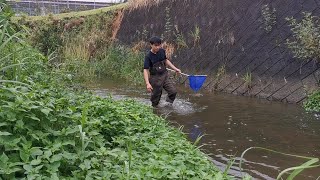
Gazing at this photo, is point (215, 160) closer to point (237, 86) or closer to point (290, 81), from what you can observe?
point (290, 81)

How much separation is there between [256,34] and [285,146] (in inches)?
208

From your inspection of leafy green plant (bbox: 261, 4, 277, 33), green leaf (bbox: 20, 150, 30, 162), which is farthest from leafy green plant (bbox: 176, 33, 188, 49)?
green leaf (bbox: 20, 150, 30, 162)

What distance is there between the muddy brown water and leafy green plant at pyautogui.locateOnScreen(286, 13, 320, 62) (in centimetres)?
108

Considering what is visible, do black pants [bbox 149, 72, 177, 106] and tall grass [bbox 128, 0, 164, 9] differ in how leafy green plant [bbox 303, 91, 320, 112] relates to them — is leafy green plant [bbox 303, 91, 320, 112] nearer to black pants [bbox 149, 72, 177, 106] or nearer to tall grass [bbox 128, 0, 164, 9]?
black pants [bbox 149, 72, 177, 106]

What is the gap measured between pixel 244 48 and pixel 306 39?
8.41 feet

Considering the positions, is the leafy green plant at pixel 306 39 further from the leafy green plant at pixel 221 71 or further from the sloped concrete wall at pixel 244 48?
the leafy green plant at pixel 221 71

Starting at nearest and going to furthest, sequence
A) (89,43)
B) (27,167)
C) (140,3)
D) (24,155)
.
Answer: (27,167) → (24,155) → (89,43) → (140,3)

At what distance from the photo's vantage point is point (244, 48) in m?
10.5

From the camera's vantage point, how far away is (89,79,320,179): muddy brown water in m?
4.77

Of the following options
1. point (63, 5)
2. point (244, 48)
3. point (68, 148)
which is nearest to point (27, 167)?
point (68, 148)

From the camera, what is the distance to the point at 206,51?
469 inches

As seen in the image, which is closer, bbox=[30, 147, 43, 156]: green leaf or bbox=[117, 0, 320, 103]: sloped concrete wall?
bbox=[30, 147, 43, 156]: green leaf

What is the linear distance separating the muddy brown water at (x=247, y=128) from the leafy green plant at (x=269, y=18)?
185 centimetres

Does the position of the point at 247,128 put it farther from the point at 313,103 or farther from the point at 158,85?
the point at 158,85
